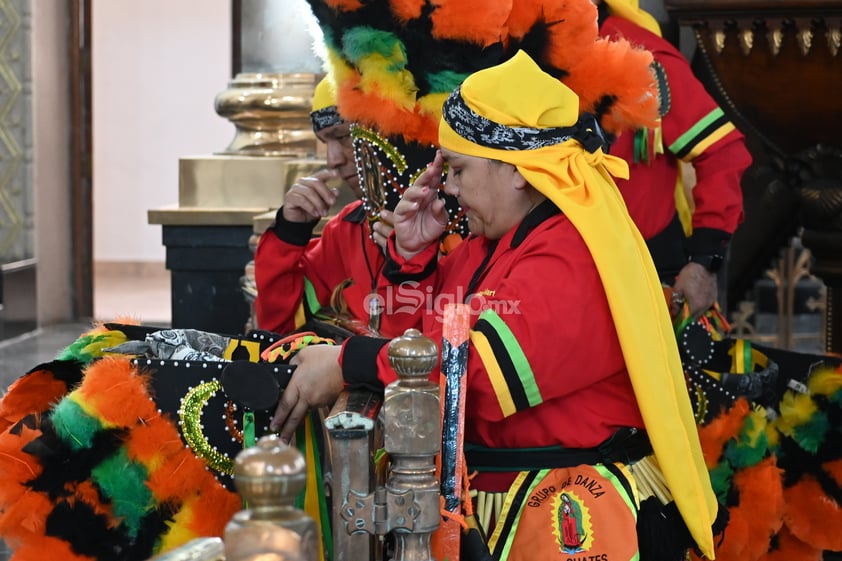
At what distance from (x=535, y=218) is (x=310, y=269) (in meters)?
1.05

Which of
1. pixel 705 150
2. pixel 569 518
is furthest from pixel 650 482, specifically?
pixel 705 150

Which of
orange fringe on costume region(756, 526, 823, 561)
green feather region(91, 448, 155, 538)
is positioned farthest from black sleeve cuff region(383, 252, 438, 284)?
orange fringe on costume region(756, 526, 823, 561)

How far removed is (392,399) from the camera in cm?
189

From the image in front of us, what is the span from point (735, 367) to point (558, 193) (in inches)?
47.6

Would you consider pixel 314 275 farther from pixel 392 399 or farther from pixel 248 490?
pixel 248 490

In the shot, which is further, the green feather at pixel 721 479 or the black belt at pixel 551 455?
the green feather at pixel 721 479

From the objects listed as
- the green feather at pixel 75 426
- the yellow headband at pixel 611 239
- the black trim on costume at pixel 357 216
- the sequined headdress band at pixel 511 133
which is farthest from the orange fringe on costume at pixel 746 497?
the green feather at pixel 75 426

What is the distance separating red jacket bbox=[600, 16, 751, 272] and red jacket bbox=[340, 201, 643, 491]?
115 centimetres

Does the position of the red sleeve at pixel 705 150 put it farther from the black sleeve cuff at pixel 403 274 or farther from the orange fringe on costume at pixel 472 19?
the black sleeve cuff at pixel 403 274

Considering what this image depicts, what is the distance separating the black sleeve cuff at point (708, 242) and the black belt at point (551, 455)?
1175 mm

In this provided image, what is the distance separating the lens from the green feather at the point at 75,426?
2.25 metres

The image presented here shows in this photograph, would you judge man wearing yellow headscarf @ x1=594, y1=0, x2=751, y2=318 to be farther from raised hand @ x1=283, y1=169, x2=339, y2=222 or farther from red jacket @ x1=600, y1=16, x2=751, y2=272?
raised hand @ x1=283, y1=169, x2=339, y2=222

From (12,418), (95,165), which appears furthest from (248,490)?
(95,165)

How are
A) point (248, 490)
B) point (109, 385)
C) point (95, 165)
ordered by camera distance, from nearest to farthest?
1. point (248, 490)
2. point (109, 385)
3. point (95, 165)
